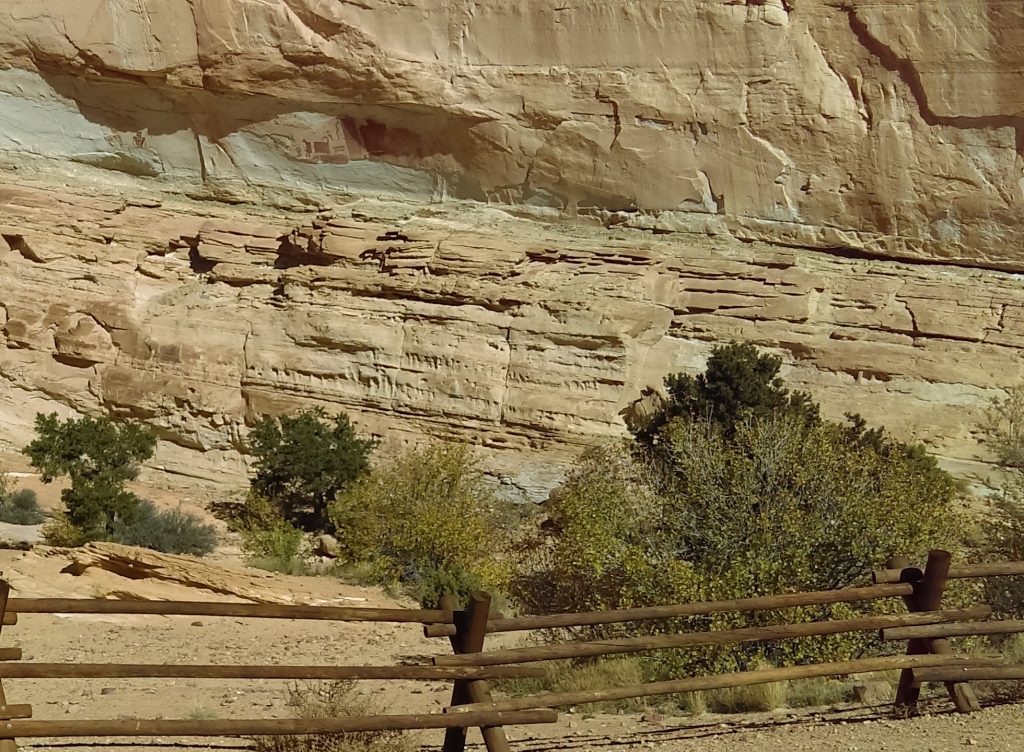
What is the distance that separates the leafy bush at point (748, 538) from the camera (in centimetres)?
945

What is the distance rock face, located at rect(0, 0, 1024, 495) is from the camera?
21.4 m

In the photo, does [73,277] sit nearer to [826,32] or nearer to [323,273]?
[323,273]

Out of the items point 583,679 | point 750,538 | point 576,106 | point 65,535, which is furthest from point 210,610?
point 576,106

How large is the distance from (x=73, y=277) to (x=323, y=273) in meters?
5.09

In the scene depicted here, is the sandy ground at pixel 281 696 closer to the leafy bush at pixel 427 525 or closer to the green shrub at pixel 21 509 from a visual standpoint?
the leafy bush at pixel 427 525

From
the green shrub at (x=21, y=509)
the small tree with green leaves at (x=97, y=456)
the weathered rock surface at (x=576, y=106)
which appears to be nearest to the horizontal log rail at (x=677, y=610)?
the small tree with green leaves at (x=97, y=456)

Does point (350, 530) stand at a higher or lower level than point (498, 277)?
lower

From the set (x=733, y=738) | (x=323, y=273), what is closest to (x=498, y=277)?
(x=323, y=273)

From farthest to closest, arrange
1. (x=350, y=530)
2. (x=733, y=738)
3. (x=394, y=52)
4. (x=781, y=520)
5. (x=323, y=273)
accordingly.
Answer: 1. (x=394, y=52)
2. (x=323, y=273)
3. (x=350, y=530)
4. (x=781, y=520)
5. (x=733, y=738)

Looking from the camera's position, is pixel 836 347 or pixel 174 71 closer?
pixel 836 347

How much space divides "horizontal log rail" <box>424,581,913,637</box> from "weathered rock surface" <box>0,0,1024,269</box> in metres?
17.7

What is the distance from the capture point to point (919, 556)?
35.4ft

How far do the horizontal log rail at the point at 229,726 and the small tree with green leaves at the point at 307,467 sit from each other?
509 inches

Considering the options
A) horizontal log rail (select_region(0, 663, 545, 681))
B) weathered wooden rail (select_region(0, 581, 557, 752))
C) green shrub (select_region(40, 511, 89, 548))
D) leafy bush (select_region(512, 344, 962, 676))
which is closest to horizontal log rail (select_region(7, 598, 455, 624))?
weathered wooden rail (select_region(0, 581, 557, 752))
